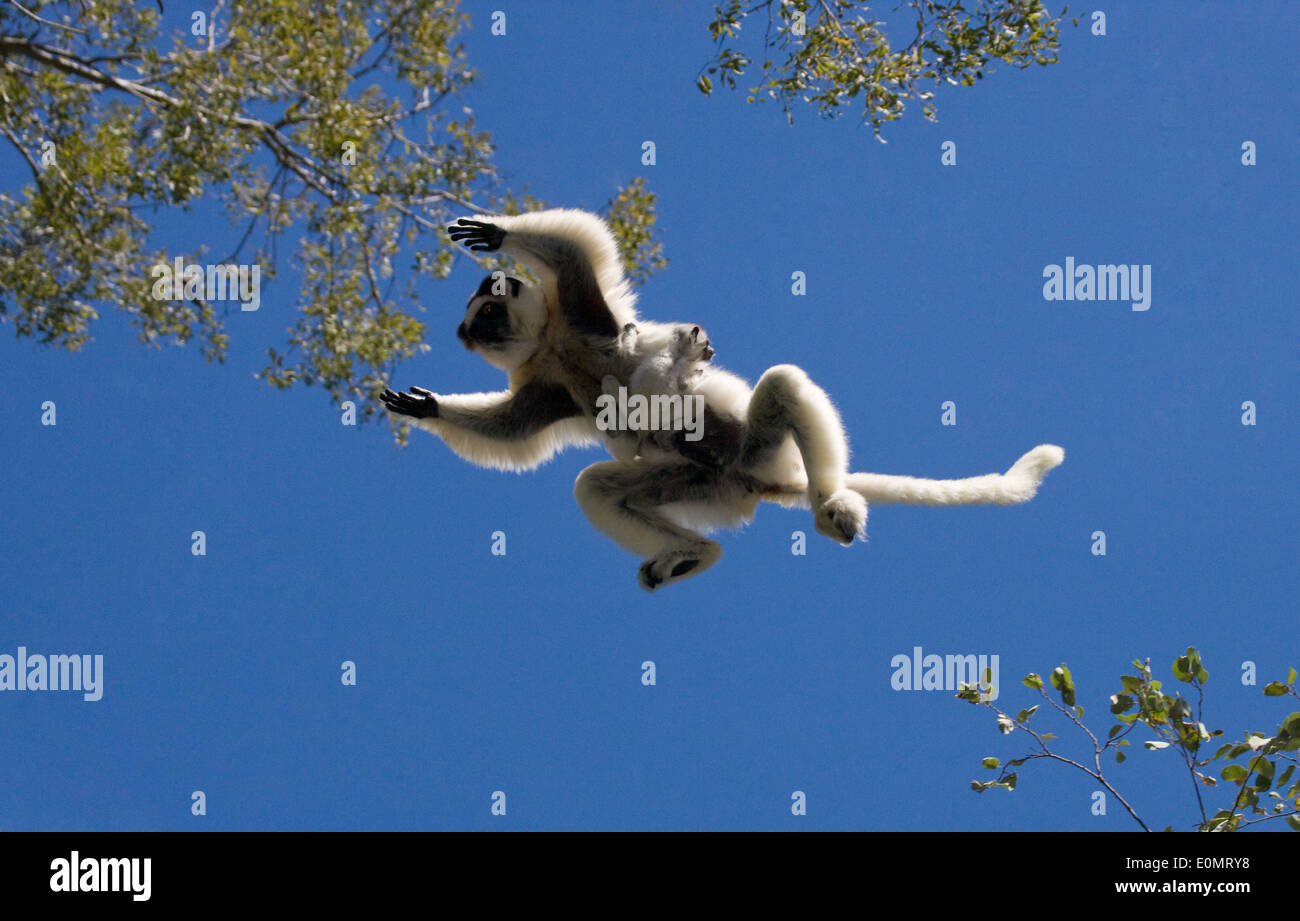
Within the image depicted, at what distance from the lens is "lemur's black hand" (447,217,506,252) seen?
6410mm

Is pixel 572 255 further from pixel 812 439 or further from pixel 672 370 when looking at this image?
pixel 812 439

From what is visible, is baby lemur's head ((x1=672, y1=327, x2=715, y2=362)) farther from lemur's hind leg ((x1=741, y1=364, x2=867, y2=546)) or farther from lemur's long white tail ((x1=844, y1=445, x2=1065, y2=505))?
lemur's long white tail ((x1=844, y1=445, x2=1065, y2=505))

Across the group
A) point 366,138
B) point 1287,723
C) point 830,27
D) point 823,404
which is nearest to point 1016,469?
point 823,404

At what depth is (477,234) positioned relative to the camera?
6.49 m

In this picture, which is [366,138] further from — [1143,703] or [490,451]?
[1143,703]

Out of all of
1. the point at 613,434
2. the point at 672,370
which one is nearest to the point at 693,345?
the point at 672,370

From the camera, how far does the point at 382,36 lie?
10.7 m

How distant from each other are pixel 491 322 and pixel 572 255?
2.10 feet

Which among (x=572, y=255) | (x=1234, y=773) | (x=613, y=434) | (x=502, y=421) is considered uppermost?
(x=572, y=255)

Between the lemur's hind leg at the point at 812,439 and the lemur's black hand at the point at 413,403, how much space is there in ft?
6.34

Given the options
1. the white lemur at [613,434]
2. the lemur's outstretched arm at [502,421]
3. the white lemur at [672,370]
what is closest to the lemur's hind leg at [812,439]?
the white lemur at [613,434]

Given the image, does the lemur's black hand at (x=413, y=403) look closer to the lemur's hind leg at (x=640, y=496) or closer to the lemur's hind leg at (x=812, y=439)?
the lemur's hind leg at (x=640, y=496)

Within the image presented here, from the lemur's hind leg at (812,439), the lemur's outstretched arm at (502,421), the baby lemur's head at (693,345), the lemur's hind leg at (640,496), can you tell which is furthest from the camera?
the lemur's outstretched arm at (502,421)

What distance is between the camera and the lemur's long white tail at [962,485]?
644cm
